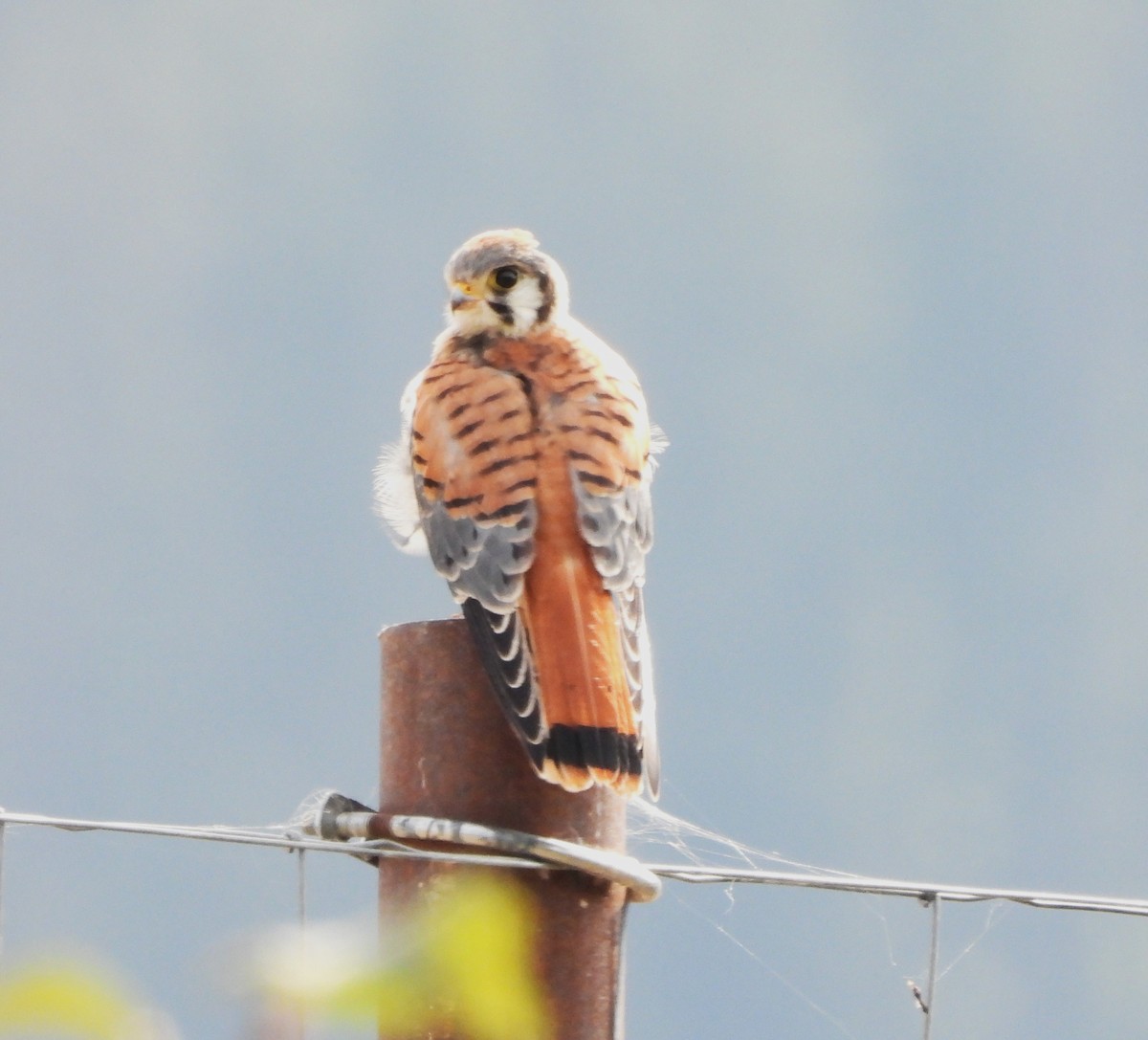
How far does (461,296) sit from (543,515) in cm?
103

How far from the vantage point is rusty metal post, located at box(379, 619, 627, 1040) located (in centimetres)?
182

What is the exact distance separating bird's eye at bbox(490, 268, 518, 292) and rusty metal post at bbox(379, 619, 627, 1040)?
5.39 ft

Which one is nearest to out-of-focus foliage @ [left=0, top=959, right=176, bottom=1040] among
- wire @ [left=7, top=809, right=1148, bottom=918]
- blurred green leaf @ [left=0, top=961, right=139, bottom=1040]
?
blurred green leaf @ [left=0, top=961, right=139, bottom=1040]

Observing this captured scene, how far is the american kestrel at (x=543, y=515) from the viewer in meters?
2.25

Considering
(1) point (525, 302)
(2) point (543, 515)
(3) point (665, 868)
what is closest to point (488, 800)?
(3) point (665, 868)

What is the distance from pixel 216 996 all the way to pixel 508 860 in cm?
144

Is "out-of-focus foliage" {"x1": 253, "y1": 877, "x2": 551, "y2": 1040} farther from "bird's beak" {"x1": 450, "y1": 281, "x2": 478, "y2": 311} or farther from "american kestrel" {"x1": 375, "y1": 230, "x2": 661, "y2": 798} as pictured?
"bird's beak" {"x1": 450, "y1": 281, "x2": 478, "y2": 311}

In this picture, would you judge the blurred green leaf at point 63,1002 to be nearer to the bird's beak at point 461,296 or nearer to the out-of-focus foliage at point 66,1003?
the out-of-focus foliage at point 66,1003

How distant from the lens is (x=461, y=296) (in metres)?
3.60

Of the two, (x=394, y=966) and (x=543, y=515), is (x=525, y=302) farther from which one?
(x=394, y=966)

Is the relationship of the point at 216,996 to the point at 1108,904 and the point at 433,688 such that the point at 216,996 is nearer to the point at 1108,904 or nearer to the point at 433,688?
the point at 433,688

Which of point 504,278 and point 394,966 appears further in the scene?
point 504,278

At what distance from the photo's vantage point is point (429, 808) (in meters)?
1.92

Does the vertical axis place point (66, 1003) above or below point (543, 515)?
below
